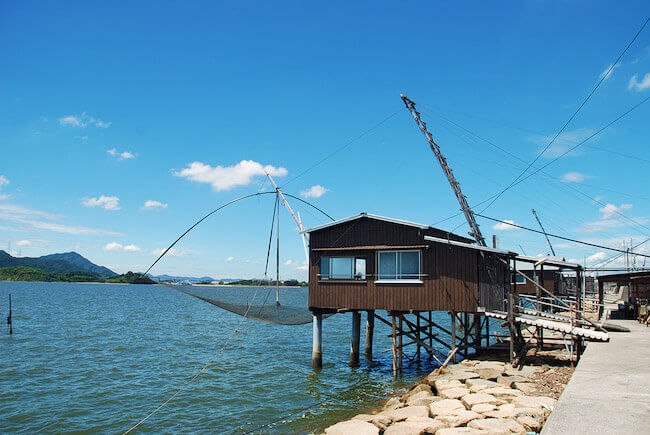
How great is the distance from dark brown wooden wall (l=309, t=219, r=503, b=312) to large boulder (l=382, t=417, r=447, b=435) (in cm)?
821

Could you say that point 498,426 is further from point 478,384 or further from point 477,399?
point 478,384

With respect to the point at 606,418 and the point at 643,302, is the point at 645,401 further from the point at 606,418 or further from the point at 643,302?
the point at 643,302

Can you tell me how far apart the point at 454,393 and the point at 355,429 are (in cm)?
390

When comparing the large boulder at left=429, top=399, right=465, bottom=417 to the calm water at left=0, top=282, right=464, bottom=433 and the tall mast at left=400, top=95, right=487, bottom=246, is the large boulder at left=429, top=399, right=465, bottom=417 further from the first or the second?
the tall mast at left=400, top=95, right=487, bottom=246

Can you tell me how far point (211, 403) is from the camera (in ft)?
61.4

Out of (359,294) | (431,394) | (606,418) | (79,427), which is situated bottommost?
(79,427)

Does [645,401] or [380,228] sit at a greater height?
[380,228]

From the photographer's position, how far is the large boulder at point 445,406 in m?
13.0

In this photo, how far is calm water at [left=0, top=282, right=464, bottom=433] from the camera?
54.6 feet

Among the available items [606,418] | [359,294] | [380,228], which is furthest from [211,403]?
[606,418]

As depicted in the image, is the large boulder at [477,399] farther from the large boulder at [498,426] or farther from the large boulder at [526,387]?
the large boulder at [498,426]

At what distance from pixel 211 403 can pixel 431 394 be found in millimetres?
9330

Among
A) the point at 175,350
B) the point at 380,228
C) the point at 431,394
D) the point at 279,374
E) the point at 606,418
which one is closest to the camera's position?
the point at 606,418

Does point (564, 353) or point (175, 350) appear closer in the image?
point (564, 353)
